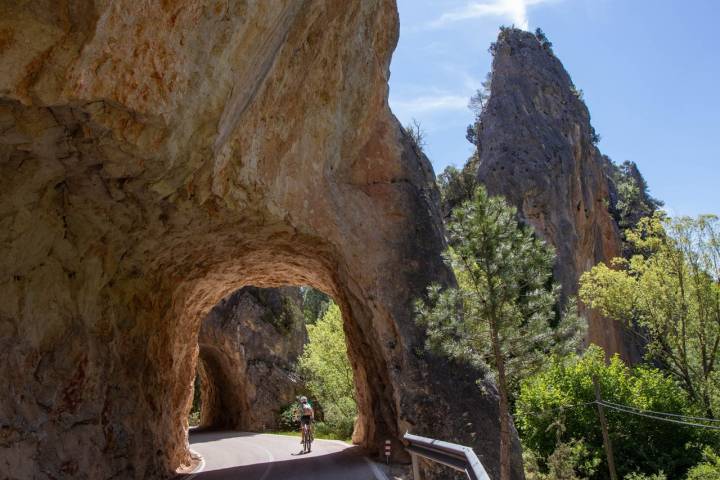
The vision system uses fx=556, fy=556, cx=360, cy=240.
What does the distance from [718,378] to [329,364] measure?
17.5 m

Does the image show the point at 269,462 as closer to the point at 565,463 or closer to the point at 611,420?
the point at 565,463

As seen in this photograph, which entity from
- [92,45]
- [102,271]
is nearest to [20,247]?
[102,271]

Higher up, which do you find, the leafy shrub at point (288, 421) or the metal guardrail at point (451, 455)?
the metal guardrail at point (451, 455)

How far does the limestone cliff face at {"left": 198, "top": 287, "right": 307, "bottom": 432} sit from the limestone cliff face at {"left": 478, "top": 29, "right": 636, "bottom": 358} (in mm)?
16630

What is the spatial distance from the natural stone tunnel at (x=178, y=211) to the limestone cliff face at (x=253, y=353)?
532 inches

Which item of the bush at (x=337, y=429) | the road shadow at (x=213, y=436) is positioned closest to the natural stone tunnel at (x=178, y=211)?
the bush at (x=337, y=429)

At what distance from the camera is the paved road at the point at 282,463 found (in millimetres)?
12961

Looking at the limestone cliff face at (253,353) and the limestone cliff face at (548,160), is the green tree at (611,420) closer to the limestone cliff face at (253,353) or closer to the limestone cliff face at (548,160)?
the limestone cliff face at (548,160)

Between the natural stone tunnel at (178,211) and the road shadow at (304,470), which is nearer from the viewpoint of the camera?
the natural stone tunnel at (178,211)

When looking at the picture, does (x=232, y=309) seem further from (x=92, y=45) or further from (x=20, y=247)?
(x=92, y=45)

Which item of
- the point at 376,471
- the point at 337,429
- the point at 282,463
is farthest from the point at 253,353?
the point at 376,471

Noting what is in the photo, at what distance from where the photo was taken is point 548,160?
124ft

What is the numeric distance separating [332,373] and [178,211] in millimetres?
20033

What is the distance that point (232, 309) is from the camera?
33.4 meters
